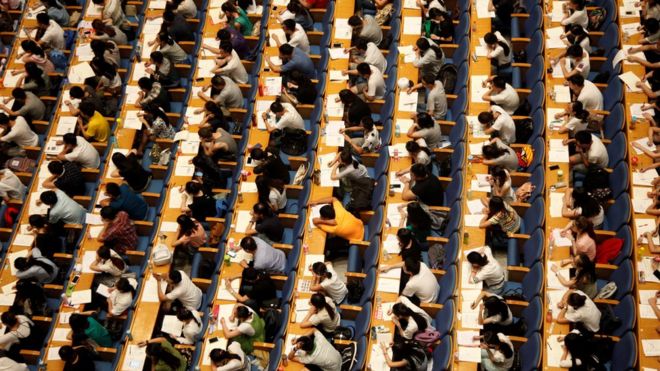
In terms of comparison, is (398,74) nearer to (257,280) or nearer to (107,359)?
(257,280)

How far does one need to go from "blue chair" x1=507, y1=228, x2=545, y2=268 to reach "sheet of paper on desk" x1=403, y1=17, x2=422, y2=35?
4591 mm

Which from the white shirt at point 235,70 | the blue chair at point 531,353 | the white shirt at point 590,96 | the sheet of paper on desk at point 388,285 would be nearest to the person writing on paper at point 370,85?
the white shirt at point 235,70

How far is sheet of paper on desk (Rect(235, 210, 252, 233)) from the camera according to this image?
11.5m

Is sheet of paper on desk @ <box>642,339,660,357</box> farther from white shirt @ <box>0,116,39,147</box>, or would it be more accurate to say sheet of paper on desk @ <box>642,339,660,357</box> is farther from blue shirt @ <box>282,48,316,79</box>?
white shirt @ <box>0,116,39,147</box>

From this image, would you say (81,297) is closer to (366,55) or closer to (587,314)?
(366,55)

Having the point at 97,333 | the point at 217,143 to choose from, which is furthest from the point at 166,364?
the point at 217,143

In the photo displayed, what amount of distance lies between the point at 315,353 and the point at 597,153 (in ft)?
17.4

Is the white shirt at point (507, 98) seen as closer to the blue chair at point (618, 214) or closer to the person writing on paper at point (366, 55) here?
the person writing on paper at point (366, 55)

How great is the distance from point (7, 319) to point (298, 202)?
4.57m

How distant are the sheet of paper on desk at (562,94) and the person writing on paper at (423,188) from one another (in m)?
2.64

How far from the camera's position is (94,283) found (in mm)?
11406

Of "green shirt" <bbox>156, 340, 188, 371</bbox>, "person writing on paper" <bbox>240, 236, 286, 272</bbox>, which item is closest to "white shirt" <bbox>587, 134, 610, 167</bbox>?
"person writing on paper" <bbox>240, 236, 286, 272</bbox>

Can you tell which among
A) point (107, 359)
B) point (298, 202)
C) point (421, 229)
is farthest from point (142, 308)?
point (421, 229)

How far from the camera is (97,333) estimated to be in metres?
10.6
